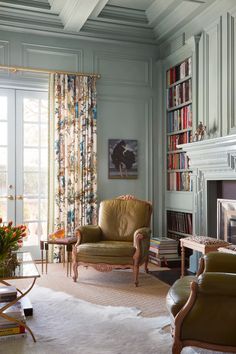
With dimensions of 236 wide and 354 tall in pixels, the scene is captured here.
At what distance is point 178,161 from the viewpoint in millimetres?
5707

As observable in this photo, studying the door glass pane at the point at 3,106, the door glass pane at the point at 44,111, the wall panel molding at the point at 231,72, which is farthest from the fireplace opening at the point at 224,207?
the door glass pane at the point at 3,106

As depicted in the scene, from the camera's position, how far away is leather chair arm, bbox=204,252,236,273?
9.14ft

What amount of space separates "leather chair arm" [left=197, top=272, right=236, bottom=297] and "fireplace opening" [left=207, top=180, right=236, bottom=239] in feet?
7.50

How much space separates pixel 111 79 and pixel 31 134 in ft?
4.87

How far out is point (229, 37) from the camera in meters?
4.43

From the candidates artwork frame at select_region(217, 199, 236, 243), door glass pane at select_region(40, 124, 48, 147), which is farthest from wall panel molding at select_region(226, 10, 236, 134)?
door glass pane at select_region(40, 124, 48, 147)

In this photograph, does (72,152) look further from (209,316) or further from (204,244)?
(209,316)

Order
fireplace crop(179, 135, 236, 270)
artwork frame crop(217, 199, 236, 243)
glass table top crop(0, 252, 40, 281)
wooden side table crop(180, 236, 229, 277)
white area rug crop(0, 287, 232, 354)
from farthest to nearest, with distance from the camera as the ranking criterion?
artwork frame crop(217, 199, 236, 243)
fireplace crop(179, 135, 236, 270)
wooden side table crop(180, 236, 229, 277)
glass table top crop(0, 252, 40, 281)
white area rug crop(0, 287, 232, 354)

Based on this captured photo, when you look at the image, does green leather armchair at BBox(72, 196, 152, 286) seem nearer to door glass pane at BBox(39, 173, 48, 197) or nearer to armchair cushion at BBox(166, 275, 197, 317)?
door glass pane at BBox(39, 173, 48, 197)

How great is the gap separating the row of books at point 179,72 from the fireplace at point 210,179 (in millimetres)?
1119

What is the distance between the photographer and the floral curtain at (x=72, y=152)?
5.49 metres

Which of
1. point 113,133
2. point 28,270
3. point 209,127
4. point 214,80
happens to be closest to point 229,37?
point 214,80

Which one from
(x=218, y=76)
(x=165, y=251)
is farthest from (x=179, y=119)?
(x=165, y=251)

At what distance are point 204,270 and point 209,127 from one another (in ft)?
7.97
